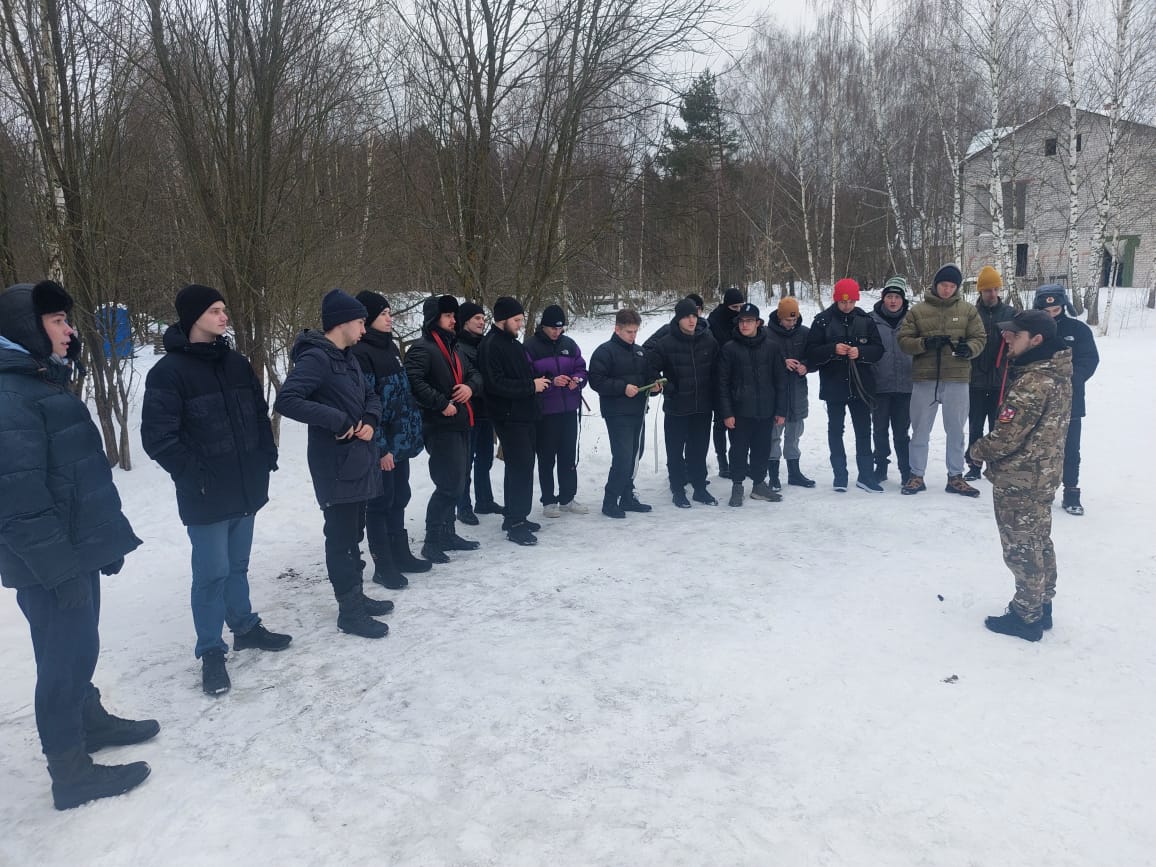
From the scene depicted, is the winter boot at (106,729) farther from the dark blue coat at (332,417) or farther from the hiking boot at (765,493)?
the hiking boot at (765,493)

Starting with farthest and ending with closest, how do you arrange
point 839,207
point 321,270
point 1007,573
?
point 839,207, point 321,270, point 1007,573

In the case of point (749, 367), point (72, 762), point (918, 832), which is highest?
point (749, 367)

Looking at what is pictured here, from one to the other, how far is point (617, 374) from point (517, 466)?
1368 mm

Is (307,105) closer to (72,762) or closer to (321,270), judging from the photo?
(321,270)

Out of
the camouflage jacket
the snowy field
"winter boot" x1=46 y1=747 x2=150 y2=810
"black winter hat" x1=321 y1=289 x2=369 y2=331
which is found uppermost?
"black winter hat" x1=321 y1=289 x2=369 y2=331

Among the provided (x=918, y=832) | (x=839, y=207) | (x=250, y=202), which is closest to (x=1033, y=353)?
(x=918, y=832)

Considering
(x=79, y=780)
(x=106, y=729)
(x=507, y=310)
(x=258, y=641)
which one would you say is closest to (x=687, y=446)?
(x=507, y=310)

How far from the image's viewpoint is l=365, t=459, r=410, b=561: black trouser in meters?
5.04

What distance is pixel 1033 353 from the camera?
4238mm

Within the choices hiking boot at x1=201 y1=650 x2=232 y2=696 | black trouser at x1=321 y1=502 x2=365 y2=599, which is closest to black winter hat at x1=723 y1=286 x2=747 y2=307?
black trouser at x1=321 y1=502 x2=365 y2=599

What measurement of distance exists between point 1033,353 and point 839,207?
34944 mm

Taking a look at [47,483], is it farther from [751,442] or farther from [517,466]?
[751,442]

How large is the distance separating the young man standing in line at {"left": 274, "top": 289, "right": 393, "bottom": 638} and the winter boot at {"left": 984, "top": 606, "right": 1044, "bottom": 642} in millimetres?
3598

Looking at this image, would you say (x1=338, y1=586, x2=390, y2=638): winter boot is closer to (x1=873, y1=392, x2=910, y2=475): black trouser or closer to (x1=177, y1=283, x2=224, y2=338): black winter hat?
(x1=177, y1=283, x2=224, y2=338): black winter hat
